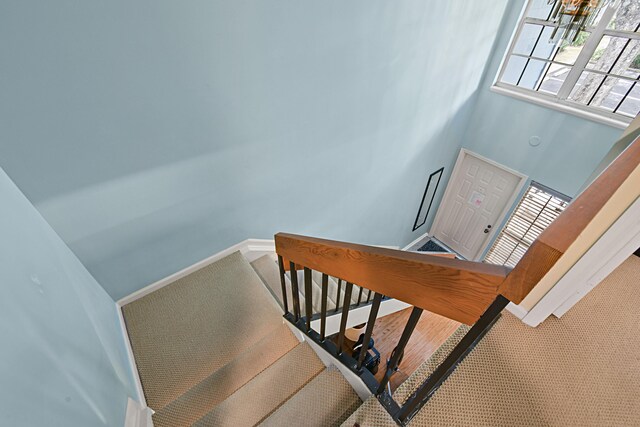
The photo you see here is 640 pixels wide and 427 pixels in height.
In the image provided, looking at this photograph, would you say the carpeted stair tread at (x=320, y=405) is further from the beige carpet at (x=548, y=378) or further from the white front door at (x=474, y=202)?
the white front door at (x=474, y=202)

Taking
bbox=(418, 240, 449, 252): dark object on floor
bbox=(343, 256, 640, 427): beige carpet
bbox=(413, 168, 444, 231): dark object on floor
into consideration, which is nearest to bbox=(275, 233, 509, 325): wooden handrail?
bbox=(343, 256, 640, 427): beige carpet

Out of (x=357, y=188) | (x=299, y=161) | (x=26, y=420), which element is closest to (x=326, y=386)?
(x=26, y=420)

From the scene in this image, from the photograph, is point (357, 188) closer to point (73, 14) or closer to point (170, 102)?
point (170, 102)

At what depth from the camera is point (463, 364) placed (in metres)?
1.15

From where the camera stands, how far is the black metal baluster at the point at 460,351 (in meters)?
0.59

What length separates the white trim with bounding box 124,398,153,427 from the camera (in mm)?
1379

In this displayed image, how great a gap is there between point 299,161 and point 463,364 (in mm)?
1766

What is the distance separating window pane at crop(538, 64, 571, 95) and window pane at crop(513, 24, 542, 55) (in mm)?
356

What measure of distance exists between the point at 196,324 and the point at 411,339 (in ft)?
7.48

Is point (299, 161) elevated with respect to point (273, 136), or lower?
lower

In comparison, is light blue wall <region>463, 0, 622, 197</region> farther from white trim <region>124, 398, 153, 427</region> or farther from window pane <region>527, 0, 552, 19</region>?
white trim <region>124, 398, 153, 427</region>

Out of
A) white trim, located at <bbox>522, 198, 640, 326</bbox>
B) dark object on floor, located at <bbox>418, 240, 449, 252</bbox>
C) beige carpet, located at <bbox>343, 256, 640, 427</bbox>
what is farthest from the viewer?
dark object on floor, located at <bbox>418, 240, 449, 252</bbox>

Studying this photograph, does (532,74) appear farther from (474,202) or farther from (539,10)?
(474,202)

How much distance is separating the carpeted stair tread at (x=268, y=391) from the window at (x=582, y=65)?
3.41m
